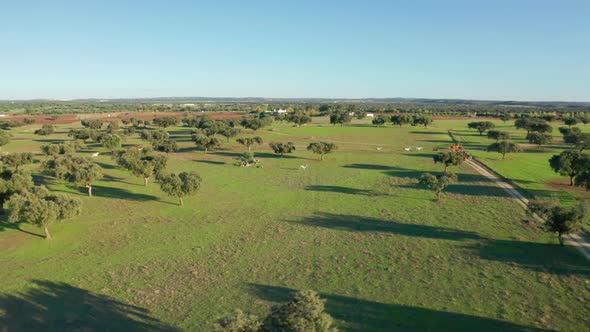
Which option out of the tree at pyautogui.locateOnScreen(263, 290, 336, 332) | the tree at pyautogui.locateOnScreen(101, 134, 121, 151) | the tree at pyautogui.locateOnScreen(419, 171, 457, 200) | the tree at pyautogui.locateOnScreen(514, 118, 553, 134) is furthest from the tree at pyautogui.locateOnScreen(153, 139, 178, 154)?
the tree at pyautogui.locateOnScreen(514, 118, 553, 134)

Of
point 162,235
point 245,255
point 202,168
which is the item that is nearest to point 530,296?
point 245,255

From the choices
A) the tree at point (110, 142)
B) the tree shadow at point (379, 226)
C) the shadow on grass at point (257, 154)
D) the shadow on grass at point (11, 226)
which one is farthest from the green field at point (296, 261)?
the tree at point (110, 142)

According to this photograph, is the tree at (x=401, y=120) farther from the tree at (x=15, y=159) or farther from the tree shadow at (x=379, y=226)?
the tree at (x=15, y=159)

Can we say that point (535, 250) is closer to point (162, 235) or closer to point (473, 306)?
point (473, 306)

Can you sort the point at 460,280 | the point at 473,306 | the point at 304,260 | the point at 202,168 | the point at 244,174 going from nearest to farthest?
the point at 473,306, the point at 460,280, the point at 304,260, the point at 244,174, the point at 202,168

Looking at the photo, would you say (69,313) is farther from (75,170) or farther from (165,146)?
(165,146)

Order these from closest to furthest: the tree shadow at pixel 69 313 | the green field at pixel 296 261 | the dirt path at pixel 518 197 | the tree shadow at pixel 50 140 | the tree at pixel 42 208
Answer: the tree shadow at pixel 69 313 < the green field at pixel 296 261 < the tree at pixel 42 208 < the dirt path at pixel 518 197 < the tree shadow at pixel 50 140
